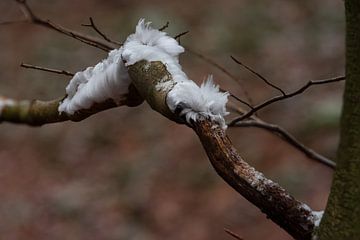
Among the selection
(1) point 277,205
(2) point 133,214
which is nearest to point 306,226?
(1) point 277,205

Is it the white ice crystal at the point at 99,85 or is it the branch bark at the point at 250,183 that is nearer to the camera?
the branch bark at the point at 250,183

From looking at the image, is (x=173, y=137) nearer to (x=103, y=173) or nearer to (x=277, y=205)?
(x=103, y=173)

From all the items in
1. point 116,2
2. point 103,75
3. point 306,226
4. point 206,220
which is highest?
point 116,2

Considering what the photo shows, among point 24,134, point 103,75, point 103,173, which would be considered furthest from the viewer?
point 24,134

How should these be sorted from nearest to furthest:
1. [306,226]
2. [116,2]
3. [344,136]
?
[344,136] → [306,226] → [116,2]

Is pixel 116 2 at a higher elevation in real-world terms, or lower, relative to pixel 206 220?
higher

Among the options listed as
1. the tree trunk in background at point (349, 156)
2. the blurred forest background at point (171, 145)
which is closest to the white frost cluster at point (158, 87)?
the tree trunk in background at point (349, 156)

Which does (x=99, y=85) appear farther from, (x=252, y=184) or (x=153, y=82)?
(x=252, y=184)

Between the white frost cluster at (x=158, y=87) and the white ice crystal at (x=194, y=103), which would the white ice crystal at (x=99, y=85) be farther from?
the white ice crystal at (x=194, y=103)
